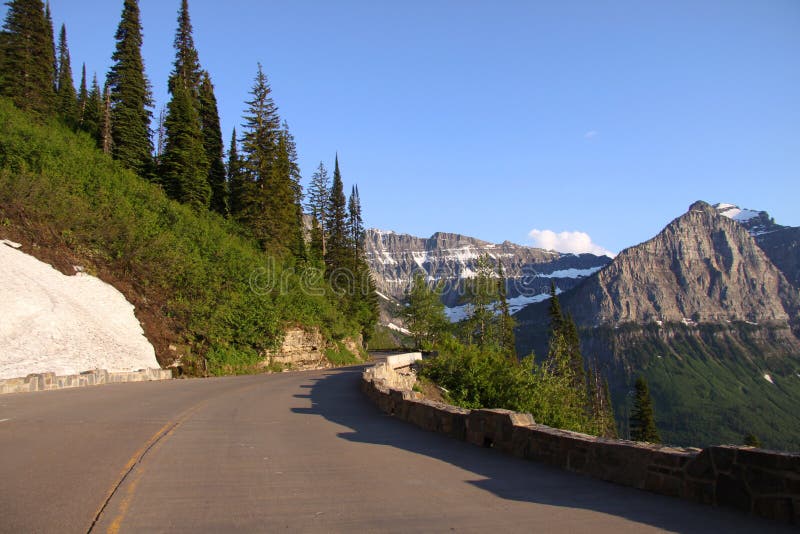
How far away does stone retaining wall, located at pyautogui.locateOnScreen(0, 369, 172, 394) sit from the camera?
16.3 metres

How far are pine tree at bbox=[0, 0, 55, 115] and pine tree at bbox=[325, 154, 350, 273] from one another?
115ft

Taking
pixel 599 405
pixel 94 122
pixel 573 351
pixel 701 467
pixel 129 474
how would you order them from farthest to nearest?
pixel 599 405, pixel 573 351, pixel 94 122, pixel 129 474, pixel 701 467

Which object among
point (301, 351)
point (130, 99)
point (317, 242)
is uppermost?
point (130, 99)

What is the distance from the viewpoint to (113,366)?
21891mm

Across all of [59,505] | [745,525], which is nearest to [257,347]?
[59,505]

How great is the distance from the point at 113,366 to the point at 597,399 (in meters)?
64.9

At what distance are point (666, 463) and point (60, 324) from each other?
21810mm

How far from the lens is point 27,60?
138ft

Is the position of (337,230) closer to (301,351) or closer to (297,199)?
(297,199)

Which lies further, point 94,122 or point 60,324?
point 94,122

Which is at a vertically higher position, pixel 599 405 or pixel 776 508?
pixel 776 508

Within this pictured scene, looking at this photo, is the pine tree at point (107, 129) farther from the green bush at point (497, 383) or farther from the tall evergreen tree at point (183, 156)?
the green bush at point (497, 383)

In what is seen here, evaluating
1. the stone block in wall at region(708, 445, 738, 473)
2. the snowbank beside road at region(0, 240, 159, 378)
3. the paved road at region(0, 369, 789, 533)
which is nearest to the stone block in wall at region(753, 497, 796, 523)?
the paved road at region(0, 369, 789, 533)

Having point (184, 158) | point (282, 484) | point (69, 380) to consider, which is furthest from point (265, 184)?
point (282, 484)
